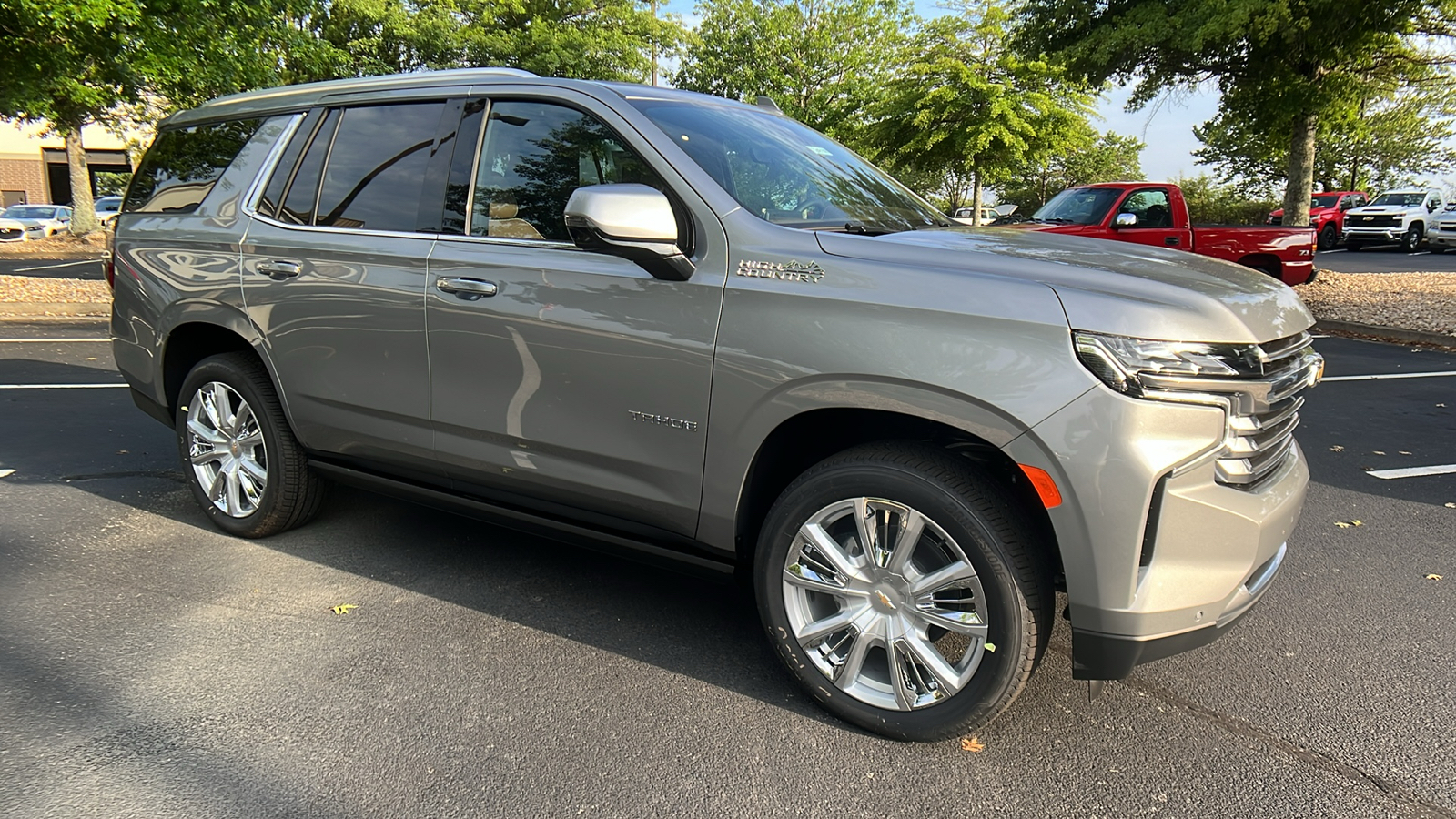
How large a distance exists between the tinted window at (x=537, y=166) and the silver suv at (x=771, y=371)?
12 millimetres

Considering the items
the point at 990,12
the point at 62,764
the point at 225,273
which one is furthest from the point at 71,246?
the point at 62,764

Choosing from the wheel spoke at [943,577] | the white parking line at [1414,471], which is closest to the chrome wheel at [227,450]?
the wheel spoke at [943,577]

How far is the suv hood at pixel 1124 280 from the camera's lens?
94.7 inches

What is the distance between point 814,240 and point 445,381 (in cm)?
147

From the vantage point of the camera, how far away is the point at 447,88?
12.1ft

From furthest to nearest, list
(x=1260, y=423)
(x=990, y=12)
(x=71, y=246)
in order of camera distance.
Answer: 1. (x=71, y=246)
2. (x=990, y=12)
3. (x=1260, y=423)

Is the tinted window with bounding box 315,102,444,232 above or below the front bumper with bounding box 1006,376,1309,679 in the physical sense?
above

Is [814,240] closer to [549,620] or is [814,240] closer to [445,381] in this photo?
[445,381]

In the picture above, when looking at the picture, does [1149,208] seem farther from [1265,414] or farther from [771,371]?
[771,371]

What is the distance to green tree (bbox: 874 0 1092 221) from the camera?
2067 cm

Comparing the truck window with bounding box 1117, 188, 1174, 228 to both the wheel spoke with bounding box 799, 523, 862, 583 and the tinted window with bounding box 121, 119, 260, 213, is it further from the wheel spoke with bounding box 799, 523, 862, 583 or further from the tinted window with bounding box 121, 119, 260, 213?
the wheel spoke with bounding box 799, 523, 862, 583

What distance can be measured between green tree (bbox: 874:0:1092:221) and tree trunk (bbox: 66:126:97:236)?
20.9 meters

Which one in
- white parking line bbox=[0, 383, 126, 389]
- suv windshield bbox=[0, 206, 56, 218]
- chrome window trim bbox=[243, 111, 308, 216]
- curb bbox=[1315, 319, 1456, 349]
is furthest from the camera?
suv windshield bbox=[0, 206, 56, 218]

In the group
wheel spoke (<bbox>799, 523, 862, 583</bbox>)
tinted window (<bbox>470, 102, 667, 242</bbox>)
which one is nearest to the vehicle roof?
tinted window (<bbox>470, 102, 667, 242</bbox>)
